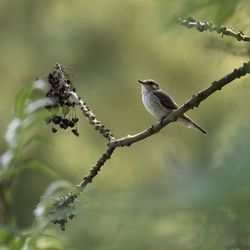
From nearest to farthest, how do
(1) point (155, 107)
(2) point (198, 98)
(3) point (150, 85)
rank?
(2) point (198, 98), (1) point (155, 107), (3) point (150, 85)

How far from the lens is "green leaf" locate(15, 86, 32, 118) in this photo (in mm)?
1216

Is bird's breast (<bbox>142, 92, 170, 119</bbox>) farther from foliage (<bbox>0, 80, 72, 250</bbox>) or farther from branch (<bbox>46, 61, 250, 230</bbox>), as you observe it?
foliage (<bbox>0, 80, 72, 250</bbox>)

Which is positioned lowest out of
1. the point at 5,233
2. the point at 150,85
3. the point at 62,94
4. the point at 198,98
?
the point at 5,233

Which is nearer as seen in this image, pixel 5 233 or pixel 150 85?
A: pixel 5 233

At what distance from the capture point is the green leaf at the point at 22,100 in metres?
1.22

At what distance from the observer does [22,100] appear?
126 centimetres

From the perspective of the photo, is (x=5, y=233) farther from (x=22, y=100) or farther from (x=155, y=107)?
(x=155, y=107)

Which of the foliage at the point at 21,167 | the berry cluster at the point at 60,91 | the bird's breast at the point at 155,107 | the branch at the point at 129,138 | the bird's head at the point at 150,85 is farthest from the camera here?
the bird's head at the point at 150,85

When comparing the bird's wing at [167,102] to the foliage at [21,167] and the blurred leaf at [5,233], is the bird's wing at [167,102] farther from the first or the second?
the blurred leaf at [5,233]

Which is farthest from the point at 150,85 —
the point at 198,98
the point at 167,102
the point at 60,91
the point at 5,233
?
the point at 5,233

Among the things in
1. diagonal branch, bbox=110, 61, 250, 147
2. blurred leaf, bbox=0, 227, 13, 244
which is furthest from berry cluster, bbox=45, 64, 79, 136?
blurred leaf, bbox=0, 227, 13, 244

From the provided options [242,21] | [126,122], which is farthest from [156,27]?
[126,122]

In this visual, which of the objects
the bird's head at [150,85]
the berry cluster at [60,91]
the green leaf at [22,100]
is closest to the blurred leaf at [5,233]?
the green leaf at [22,100]

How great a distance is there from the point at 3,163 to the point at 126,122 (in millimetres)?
14875
